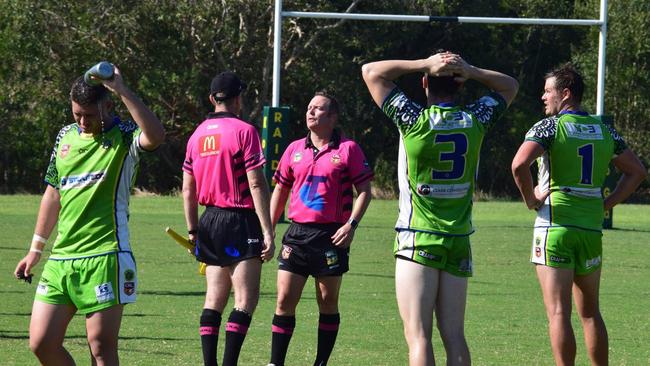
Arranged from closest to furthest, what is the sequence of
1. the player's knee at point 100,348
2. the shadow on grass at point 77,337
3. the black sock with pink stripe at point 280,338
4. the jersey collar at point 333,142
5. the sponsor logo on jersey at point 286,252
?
the player's knee at point 100,348, the black sock with pink stripe at point 280,338, the sponsor logo on jersey at point 286,252, the jersey collar at point 333,142, the shadow on grass at point 77,337

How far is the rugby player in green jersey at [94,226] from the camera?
6.54 m

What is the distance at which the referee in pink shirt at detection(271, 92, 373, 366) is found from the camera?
A: 9.04 m

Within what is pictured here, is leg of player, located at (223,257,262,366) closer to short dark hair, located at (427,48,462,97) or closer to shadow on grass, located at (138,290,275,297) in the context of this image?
short dark hair, located at (427,48,462,97)

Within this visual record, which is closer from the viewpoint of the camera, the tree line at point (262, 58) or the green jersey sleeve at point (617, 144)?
the green jersey sleeve at point (617, 144)

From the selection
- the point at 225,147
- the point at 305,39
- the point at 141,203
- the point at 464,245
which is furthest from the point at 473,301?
the point at 305,39

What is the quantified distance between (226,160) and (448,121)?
7.02 feet

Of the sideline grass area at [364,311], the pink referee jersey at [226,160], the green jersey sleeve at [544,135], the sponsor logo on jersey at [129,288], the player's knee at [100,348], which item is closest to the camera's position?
the player's knee at [100,348]

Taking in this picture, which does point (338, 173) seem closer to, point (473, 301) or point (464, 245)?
point (464, 245)

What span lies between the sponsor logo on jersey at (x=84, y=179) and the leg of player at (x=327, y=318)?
9.11 ft

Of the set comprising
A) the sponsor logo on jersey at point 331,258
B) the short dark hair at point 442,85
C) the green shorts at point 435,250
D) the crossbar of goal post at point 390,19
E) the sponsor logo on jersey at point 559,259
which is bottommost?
the sponsor logo on jersey at point 331,258

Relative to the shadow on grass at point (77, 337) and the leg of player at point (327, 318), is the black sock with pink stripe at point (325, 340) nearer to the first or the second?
the leg of player at point (327, 318)

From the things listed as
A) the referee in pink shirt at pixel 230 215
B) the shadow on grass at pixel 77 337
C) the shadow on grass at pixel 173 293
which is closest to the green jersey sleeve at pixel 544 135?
the referee in pink shirt at pixel 230 215

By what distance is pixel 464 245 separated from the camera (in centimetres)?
682

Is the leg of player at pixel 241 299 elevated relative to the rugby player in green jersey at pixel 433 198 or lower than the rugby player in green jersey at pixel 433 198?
lower
